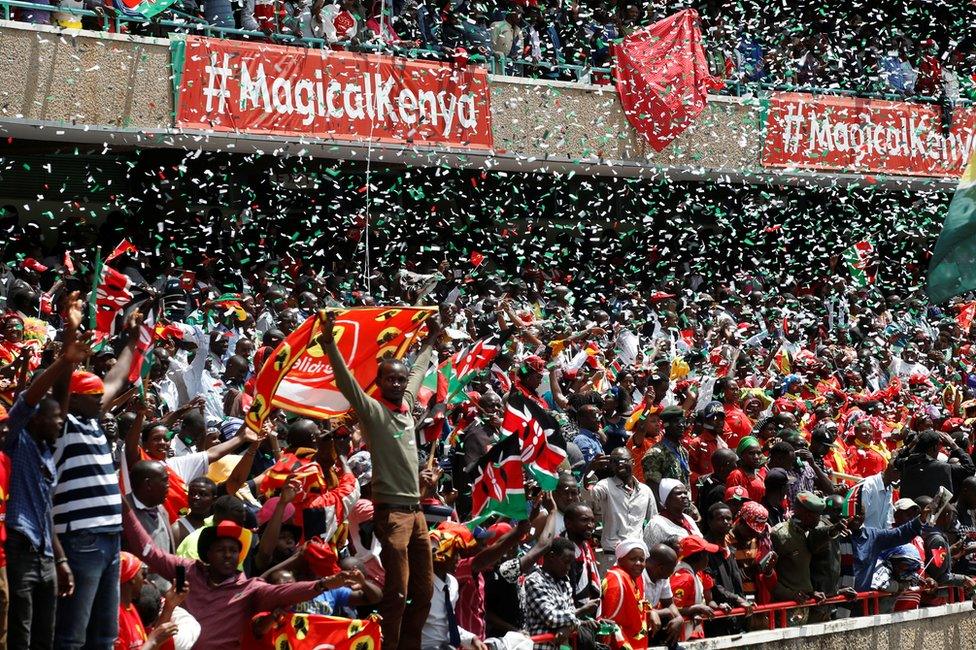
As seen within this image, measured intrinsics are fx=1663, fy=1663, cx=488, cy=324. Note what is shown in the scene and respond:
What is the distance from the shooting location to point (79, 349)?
19.8 feet

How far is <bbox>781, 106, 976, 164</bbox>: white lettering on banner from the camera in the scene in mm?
20500

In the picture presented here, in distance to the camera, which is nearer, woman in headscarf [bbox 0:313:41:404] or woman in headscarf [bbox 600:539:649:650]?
woman in headscarf [bbox 600:539:649:650]

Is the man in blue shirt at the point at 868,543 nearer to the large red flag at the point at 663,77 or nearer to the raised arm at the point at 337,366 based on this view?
the raised arm at the point at 337,366

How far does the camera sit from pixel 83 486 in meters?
6.33

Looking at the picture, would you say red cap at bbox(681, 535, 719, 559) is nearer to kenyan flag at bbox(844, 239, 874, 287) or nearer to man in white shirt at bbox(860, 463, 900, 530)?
man in white shirt at bbox(860, 463, 900, 530)

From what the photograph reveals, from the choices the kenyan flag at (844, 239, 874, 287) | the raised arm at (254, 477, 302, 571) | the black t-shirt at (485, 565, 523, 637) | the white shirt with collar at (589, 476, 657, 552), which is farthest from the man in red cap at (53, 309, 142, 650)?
the kenyan flag at (844, 239, 874, 287)

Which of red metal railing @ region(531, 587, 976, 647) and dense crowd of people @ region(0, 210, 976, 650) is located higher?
dense crowd of people @ region(0, 210, 976, 650)

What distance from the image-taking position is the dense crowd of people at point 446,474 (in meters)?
6.41

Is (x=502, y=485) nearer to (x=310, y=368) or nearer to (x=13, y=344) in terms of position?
(x=310, y=368)

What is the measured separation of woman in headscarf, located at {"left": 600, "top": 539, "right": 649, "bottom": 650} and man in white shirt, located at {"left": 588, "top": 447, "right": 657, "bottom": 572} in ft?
2.88

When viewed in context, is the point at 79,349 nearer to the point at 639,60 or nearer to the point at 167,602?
the point at 167,602

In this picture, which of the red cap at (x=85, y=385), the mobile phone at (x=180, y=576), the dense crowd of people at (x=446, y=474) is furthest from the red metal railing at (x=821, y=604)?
the red cap at (x=85, y=385)

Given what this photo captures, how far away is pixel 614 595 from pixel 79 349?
3390 mm

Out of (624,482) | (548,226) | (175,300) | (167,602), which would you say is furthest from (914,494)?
(548,226)
